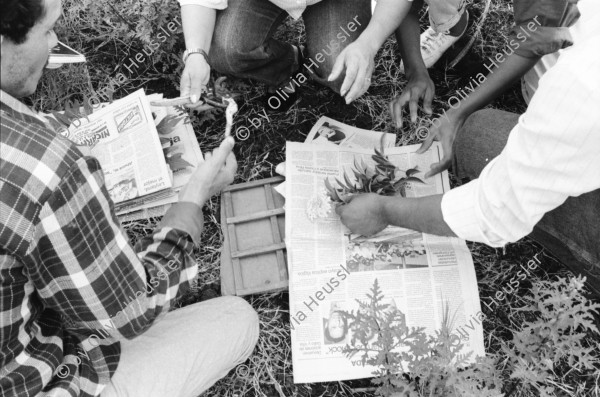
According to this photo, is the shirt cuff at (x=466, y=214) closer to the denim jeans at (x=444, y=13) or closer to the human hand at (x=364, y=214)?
the human hand at (x=364, y=214)

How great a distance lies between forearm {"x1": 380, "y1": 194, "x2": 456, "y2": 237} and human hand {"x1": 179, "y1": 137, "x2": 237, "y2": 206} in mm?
491

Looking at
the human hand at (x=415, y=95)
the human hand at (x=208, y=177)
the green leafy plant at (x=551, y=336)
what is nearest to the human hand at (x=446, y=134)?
the human hand at (x=415, y=95)

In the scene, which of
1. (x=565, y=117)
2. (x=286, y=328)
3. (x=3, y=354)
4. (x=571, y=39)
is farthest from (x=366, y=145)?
(x=3, y=354)

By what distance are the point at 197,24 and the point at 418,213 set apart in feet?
2.99

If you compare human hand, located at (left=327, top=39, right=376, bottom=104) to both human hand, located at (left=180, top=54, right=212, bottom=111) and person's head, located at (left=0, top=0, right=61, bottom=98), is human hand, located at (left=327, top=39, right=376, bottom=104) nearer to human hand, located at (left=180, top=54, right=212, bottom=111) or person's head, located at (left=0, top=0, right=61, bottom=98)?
human hand, located at (left=180, top=54, right=212, bottom=111)

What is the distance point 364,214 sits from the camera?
5.40 ft

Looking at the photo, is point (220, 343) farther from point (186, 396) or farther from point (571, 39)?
point (571, 39)

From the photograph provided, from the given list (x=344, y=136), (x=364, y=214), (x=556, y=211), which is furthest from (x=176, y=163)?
(x=556, y=211)

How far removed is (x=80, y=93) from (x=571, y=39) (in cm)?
176

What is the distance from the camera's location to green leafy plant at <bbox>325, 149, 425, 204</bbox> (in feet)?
5.97

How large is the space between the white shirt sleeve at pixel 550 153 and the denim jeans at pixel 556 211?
0.29m

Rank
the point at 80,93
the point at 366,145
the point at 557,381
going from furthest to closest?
the point at 80,93
the point at 366,145
the point at 557,381

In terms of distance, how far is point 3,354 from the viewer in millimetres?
1092

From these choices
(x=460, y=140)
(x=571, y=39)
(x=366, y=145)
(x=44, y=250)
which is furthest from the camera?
(x=366, y=145)
